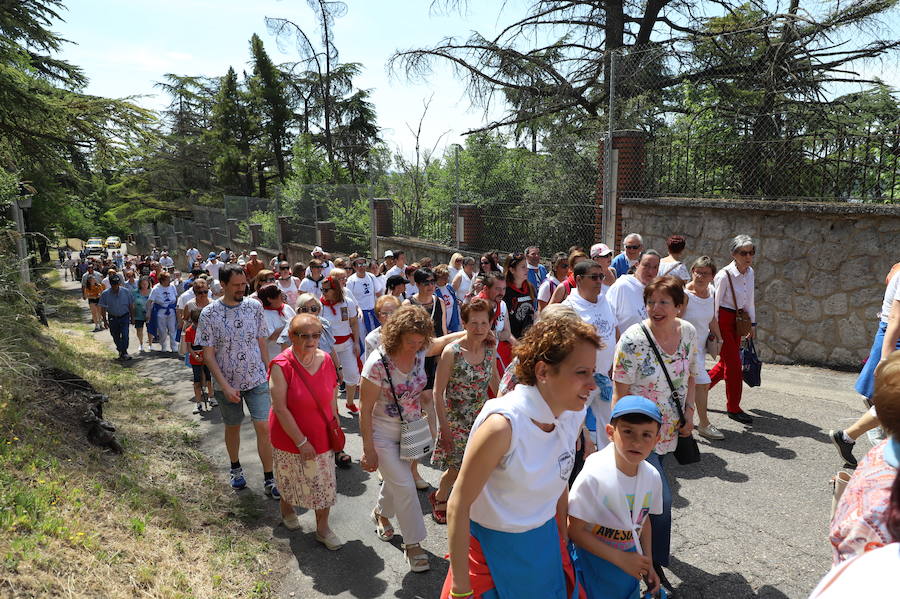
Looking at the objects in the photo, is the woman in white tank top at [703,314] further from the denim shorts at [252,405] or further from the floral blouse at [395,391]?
the denim shorts at [252,405]

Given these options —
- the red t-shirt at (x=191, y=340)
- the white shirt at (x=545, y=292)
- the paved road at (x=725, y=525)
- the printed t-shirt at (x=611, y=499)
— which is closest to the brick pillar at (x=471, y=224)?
the white shirt at (x=545, y=292)

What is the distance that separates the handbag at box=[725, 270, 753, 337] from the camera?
6.03 meters

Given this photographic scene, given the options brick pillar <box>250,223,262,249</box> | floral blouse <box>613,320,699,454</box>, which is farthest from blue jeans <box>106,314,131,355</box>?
brick pillar <box>250,223,262,249</box>

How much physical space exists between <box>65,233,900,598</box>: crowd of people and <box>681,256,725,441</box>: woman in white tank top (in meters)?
0.02

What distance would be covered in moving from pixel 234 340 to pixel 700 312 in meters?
4.27

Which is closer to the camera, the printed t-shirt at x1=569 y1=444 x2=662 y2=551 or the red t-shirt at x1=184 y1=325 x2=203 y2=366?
the printed t-shirt at x1=569 y1=444 x2=662 y2=551

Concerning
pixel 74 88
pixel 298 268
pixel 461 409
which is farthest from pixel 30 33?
pixel 461 409

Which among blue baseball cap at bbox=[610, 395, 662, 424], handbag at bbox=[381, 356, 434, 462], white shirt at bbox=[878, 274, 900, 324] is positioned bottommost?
handbag at bbox=[381, 356, 434, 462]

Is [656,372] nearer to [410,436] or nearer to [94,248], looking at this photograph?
[410,436]

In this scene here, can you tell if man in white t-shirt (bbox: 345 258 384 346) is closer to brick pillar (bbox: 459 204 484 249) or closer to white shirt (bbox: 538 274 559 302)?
white shirt (bbox: 538 274 559 302)

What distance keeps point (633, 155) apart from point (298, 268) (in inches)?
221

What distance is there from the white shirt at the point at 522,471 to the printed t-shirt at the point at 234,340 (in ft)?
11.1

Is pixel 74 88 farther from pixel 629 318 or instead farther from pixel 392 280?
pixel 629 318

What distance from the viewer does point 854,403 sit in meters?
6.57
